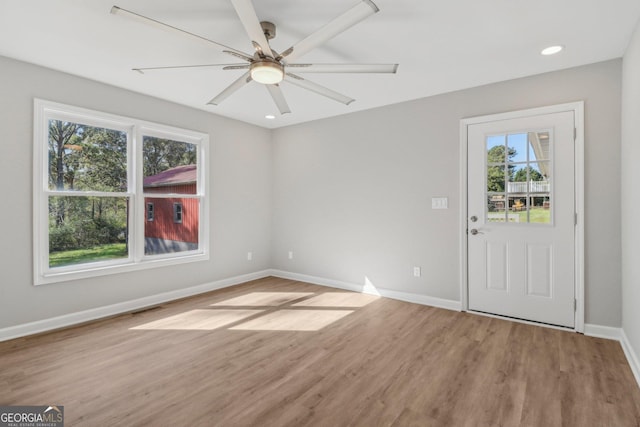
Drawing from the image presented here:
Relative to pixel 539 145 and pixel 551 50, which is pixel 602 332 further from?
pixel 551 50

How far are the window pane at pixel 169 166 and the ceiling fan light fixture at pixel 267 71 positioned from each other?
2357mm

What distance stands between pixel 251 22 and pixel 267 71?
0.49 metres

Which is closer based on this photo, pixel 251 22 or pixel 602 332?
pixel 251 22

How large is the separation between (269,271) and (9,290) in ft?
10.8

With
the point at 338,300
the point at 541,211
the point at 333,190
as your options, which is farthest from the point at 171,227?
the point at 541,211

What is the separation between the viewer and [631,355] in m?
2.40

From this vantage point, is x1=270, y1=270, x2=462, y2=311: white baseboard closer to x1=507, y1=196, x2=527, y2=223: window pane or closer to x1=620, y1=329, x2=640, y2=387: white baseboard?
x1=507, y1=196, x2=527, y2=223: window pane

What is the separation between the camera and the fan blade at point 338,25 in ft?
5.21

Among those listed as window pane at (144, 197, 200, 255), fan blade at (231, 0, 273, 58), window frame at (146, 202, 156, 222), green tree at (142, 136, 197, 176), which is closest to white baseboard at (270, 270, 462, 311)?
window pane at (144, 197, 200, 255)

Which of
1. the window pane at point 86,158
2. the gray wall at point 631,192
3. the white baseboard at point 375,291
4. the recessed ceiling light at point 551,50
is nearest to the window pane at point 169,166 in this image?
the window pane at point 86,158

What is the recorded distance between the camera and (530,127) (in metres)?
3.22

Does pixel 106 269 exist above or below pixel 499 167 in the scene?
below

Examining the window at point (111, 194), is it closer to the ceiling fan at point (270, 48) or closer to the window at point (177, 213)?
the window at point (177, 213)

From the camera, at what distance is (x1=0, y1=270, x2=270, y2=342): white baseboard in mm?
2916
